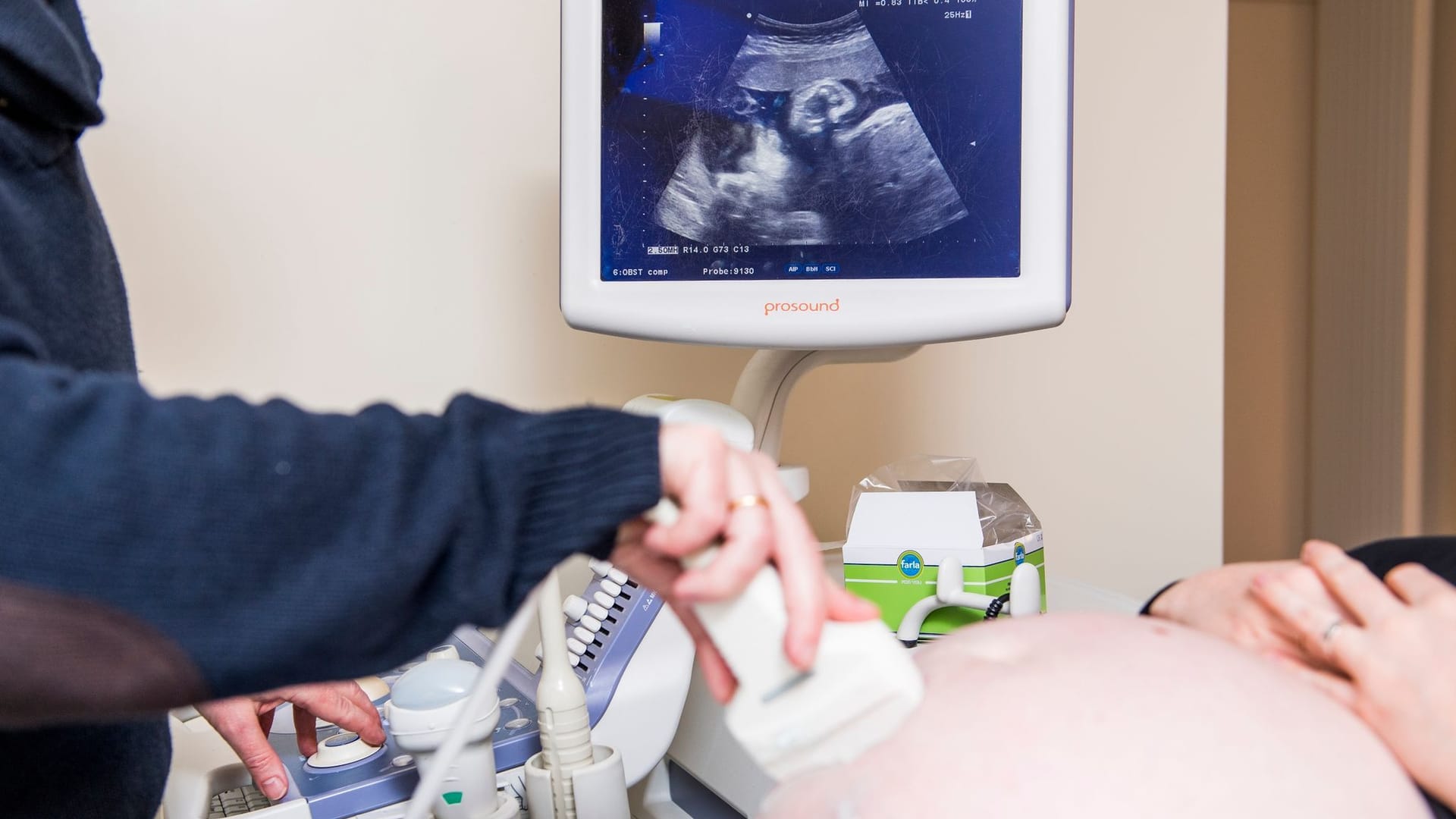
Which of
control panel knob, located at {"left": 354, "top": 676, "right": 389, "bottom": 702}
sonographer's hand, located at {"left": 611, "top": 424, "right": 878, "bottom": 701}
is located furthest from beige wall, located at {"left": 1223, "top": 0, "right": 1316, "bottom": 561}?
sonographer's hand, located at {"left": 611, "top": 424, "right": 878, "bottom": 701}

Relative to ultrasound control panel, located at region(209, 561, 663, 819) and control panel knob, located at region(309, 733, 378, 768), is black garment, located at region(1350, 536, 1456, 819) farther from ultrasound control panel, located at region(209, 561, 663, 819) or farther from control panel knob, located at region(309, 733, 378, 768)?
control panel knob, located at region(309, 733, 378, 768)

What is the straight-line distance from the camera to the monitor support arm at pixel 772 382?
1070 mm

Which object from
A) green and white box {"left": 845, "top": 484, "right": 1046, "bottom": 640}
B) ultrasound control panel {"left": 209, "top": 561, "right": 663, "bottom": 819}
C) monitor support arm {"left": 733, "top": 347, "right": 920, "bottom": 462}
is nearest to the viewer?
ultrasound control panel {"left": 209, "top": 561, "right": 663, "bottom": 819}

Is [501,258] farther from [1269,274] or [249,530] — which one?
[1269,274]

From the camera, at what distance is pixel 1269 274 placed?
2.92m

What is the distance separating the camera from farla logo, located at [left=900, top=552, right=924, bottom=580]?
915mm

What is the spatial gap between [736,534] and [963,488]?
2.26 ft

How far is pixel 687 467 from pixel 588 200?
2.08 ft

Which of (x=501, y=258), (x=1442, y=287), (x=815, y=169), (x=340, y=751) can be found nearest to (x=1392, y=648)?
(x=815, y=169)

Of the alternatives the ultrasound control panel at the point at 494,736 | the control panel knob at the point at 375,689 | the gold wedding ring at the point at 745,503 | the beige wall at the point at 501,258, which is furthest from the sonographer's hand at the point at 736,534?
the beige wall at the point at 501,258

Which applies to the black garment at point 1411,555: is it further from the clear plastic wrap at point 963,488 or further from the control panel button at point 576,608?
the control panel button at point 576,608

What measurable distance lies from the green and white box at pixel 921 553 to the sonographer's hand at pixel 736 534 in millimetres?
482

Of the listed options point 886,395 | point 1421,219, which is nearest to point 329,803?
point 886,395

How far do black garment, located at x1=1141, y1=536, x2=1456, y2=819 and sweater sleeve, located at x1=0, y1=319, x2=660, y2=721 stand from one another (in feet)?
1.81
